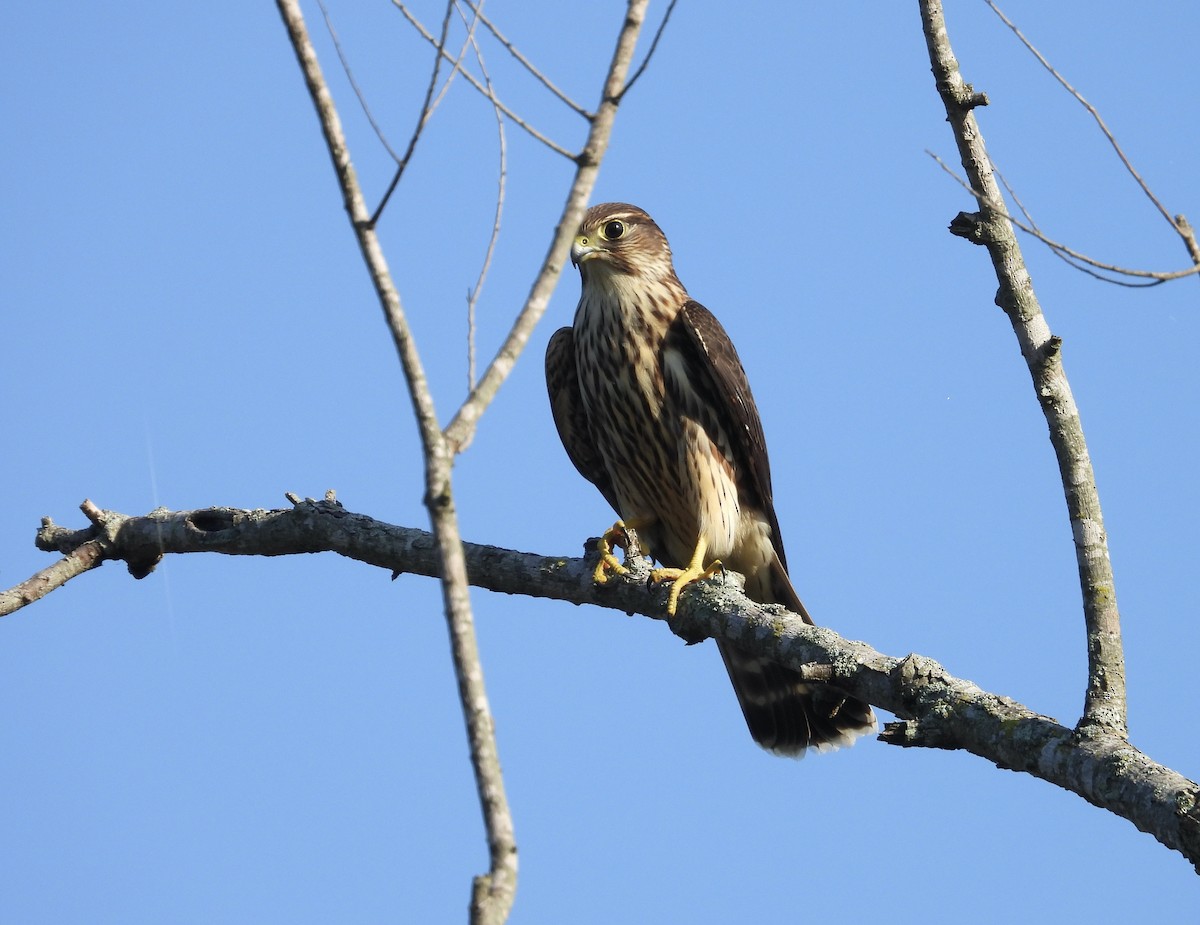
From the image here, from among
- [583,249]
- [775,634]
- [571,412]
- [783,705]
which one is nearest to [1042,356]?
[775,634]

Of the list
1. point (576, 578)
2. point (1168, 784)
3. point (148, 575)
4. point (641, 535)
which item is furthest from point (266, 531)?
point (1168, 784)

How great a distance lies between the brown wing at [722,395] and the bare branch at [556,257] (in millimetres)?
2648

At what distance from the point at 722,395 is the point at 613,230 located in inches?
36.6

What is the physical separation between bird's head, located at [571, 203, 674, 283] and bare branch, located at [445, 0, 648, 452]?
9.39 ft

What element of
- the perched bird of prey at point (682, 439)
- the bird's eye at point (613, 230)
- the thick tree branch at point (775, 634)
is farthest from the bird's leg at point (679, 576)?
the bird's eye at point (613, 230)

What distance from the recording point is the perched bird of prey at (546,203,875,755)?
15.8ft

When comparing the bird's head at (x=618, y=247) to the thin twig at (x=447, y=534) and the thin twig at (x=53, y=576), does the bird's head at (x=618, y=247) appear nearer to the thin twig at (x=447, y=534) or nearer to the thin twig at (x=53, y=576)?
the thin twig at (x=53, y=576)

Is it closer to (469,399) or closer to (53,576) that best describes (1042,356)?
(469,399)

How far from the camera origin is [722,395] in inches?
189

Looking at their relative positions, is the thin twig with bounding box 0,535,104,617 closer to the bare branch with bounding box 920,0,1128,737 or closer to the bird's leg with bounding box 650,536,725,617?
the bird's leg with bounding box 650,536,725,617

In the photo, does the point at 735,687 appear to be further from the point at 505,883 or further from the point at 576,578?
the point at 505,883

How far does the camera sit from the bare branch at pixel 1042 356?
9.88 feet

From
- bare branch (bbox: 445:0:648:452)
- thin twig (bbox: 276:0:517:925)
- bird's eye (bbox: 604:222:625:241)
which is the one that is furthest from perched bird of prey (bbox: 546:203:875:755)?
thin twig (bbox: 276:0:517:925)

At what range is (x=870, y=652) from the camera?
10.2 feet
